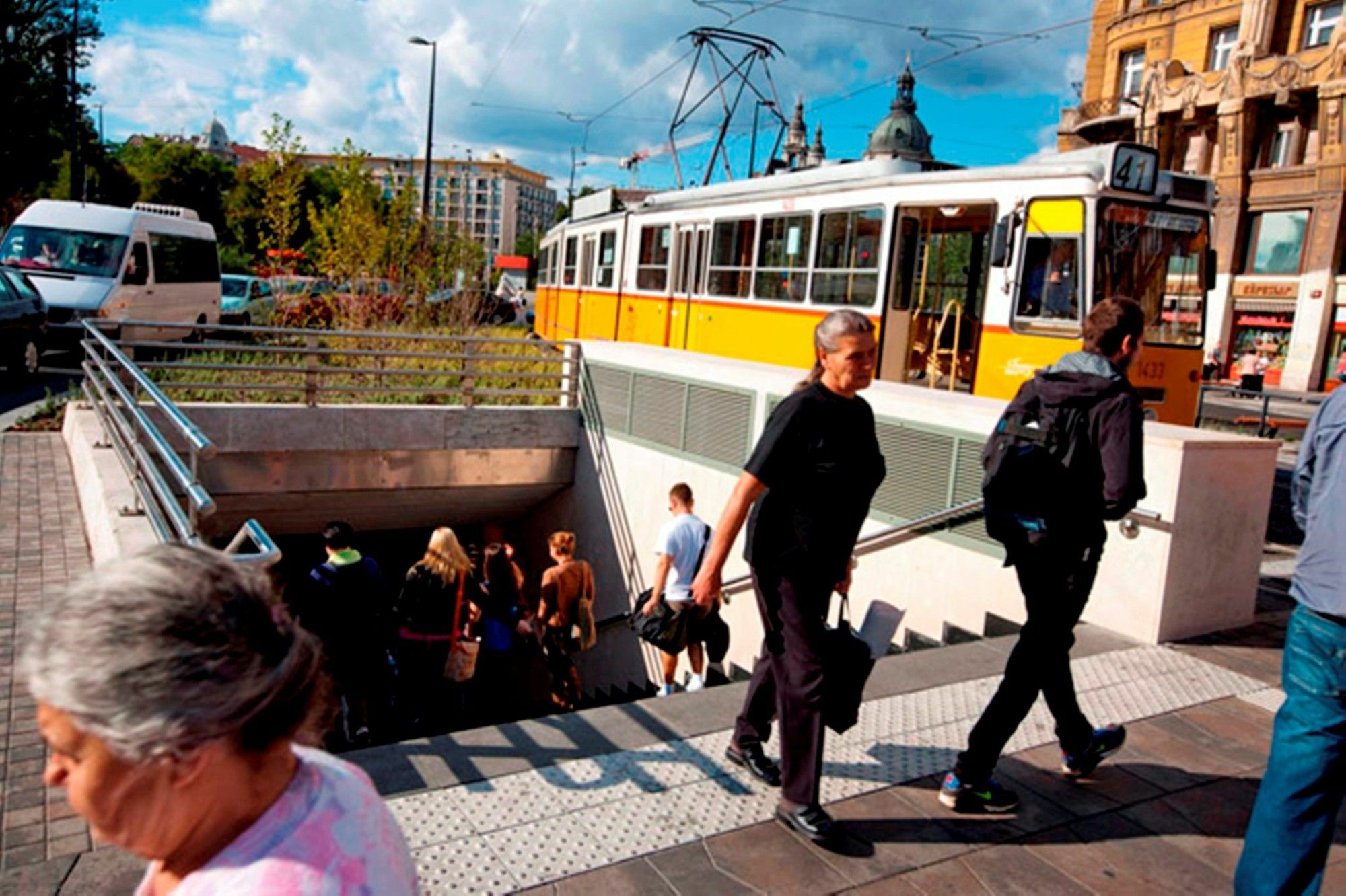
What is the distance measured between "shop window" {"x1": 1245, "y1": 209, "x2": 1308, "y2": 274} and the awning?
98 cm

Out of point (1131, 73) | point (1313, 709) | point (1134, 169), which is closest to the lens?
point (1313, 709)

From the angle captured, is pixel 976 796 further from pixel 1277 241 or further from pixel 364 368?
pixel 1277 241

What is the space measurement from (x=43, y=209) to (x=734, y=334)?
489 inches

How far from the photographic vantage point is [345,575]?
641cm

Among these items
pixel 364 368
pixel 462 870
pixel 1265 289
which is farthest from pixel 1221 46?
pixel 462 870

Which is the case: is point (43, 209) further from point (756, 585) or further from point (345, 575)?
point (756, 585)

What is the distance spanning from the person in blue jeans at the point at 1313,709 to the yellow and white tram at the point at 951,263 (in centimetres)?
693

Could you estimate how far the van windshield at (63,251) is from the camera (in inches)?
675

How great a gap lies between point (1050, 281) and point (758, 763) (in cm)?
721

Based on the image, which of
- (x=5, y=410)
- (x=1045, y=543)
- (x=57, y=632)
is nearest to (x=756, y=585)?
(x=1045, y=543)

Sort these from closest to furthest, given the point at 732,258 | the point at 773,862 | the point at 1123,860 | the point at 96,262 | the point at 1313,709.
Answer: the point at 1313,709, the point at 773,862, the point at 1123,860, the point at 732,258, the point at 96,262

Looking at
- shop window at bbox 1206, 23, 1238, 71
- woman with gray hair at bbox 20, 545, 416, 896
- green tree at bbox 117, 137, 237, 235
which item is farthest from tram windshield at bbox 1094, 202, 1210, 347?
green tree at bbox 117, 137, 237, 235

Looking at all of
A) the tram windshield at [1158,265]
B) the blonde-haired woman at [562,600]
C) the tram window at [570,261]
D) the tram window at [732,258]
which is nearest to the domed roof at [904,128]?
the tram window at [570,261]

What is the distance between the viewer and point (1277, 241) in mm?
34812
